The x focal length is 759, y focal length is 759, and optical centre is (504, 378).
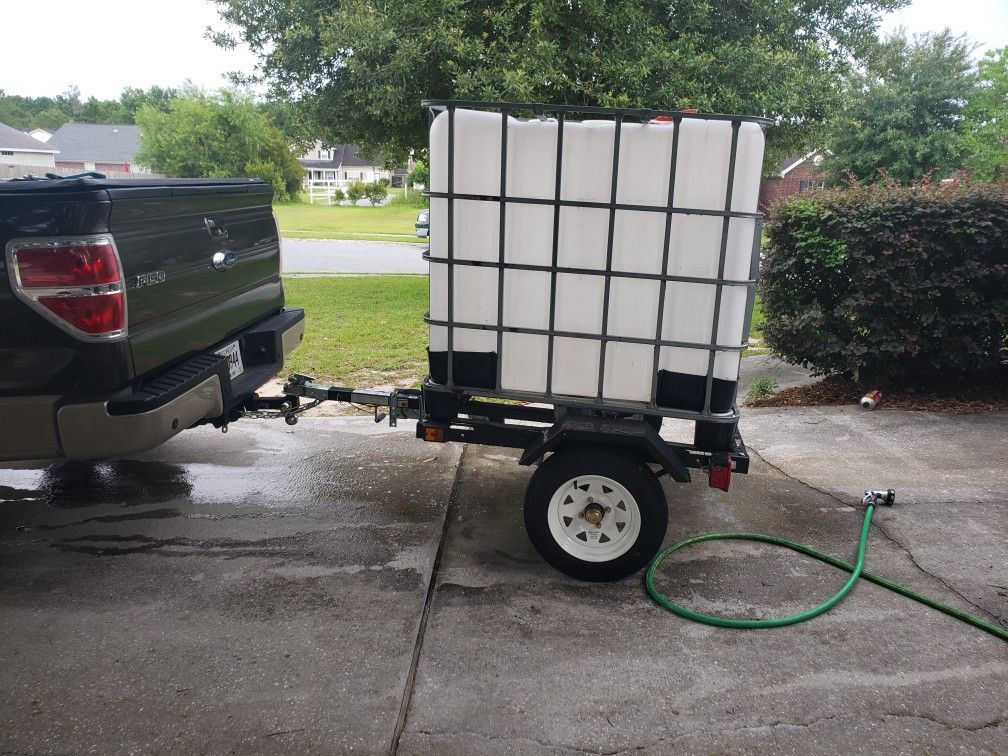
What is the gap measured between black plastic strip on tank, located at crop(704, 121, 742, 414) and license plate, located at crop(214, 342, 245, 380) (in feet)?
8.79

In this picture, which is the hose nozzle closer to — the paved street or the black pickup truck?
the black pickup truck

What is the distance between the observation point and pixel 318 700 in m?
2.90

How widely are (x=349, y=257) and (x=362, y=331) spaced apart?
1194cm

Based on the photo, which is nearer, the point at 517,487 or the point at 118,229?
the point at 118,229

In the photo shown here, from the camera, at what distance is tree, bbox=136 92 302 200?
5294cm

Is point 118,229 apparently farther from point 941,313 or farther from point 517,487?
point 941,313

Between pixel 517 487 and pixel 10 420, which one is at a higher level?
pixel 10 420

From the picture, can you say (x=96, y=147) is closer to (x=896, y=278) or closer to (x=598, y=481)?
(x=896, y=278)

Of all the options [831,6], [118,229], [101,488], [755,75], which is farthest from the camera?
[831,6]

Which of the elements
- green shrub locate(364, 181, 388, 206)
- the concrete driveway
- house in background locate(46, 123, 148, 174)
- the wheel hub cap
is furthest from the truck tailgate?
house in background locate(46, 123, 148, 174)

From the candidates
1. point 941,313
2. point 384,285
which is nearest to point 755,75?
point 941,313

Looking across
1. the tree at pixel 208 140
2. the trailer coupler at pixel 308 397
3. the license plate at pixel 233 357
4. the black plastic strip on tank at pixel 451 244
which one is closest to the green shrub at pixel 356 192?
the tree at pixel 208 140

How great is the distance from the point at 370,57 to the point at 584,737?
8.76 metres

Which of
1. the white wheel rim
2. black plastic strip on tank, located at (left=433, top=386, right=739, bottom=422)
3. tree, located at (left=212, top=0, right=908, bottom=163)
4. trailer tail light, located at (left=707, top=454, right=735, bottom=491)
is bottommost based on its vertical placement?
the white wheel rim
